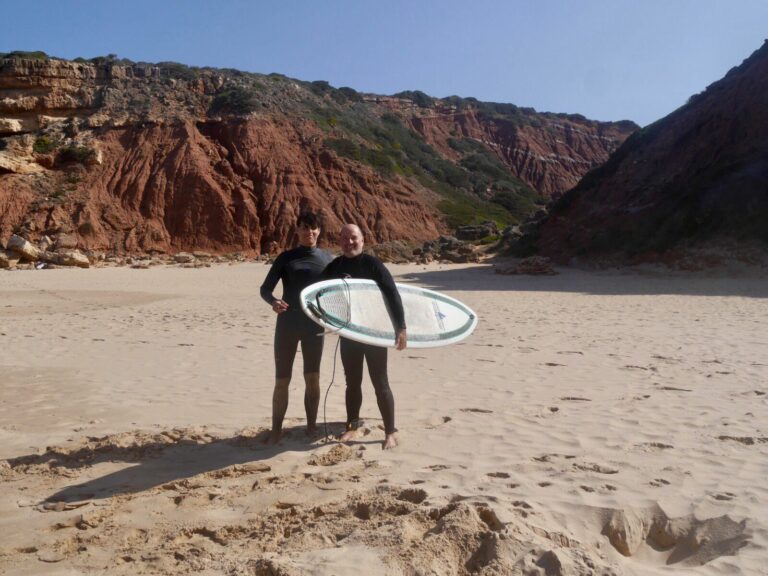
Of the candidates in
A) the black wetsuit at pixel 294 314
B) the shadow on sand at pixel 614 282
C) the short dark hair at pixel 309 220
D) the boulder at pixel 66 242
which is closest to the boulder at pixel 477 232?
the shadow on sand at pixel 614 282

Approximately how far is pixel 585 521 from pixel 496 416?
223 centimetres

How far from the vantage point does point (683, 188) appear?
2370cm

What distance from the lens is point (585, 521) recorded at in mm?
3133

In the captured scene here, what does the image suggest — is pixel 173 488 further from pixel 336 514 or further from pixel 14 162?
pixel 14 162

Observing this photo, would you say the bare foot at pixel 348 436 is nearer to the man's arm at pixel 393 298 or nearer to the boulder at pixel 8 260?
the man's arm at pixel 393 298

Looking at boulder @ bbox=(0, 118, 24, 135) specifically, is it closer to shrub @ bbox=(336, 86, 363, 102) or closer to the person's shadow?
shrub @ bbox=(336, 86, 363, 102)

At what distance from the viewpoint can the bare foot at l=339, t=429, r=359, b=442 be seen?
4.82 meters

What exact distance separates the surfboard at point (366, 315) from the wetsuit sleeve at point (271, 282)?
39cm

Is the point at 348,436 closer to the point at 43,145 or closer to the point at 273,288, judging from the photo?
the point at 273,288

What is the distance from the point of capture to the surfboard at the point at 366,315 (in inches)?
170

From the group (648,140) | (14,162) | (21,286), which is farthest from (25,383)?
(14,162)

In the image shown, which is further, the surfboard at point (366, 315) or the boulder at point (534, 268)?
the boulder at point (534, 268)

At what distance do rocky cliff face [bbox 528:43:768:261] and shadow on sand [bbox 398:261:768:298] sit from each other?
1795mm

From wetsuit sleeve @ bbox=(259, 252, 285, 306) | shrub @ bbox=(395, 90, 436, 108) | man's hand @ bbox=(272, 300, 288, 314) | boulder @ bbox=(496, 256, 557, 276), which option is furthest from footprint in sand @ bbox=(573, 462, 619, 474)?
shrub @ bbox=(395, 90, 436, 108)
